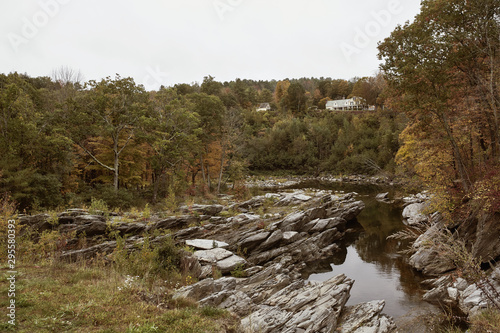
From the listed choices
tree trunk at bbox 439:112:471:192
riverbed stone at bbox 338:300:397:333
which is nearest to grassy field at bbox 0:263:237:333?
riverbed stone at bbox 338:300:397:333

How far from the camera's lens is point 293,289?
11.1 metres

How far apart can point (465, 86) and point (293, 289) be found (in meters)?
14.1

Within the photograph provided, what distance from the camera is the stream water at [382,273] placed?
1029 cm

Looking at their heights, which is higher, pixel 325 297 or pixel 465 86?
pixel 465 86

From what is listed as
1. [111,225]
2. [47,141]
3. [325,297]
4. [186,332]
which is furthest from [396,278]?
[47,141]

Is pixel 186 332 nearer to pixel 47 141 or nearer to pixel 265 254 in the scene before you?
pixel 265 254

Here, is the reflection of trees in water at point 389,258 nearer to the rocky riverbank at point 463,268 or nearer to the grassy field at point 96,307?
the rocky riverbank at point 463,268

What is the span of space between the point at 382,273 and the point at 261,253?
7.07 meters

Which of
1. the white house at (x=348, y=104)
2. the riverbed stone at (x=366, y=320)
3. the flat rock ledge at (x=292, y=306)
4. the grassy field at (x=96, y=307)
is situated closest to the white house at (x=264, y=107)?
the white house at (x=348, y=104)

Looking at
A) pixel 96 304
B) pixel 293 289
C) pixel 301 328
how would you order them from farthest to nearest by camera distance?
pixel 293 289 → pixel 301 328 → pixel 96 304

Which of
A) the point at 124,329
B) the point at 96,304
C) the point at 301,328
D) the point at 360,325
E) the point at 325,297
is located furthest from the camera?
the point at 325,297

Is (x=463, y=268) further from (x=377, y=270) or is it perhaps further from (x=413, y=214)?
(x=413, y=214)

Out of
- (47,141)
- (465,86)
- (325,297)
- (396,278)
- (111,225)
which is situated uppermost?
(465,86)

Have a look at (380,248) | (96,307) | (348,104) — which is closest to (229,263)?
(96,307)
